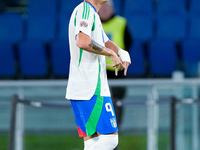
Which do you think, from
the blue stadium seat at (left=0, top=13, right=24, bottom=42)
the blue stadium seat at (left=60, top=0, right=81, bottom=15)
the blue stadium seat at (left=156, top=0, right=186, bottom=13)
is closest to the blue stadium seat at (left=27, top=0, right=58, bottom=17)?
the blue stadium seat at (left=60, top=0, right=81, bottom=15)

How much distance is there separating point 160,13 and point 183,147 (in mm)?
3504

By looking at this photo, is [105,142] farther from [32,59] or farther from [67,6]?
[67,6]

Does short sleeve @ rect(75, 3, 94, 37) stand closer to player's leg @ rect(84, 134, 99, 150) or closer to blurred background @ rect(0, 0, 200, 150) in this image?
player's leg @ rect(84, 134, 99, 150)

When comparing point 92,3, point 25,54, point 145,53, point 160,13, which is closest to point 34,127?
point 92,3

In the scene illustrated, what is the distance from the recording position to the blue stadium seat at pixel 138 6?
24.4ft

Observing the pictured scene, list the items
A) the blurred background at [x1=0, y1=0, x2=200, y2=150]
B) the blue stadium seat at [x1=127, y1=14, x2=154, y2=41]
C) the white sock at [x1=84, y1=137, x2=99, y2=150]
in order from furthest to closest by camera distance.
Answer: the blue stadium seat at [x1=127, y1=14, x2=154, y2=41], the blurred background at [x1=0, y1=0, x2=200, y2=150], the white sock at [x1=84, y1=137, x2=99, y2=150]

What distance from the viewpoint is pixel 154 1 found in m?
7.76

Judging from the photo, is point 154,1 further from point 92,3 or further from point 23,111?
point 92,3

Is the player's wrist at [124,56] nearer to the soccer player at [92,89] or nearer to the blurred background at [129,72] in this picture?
the soccer player at [92,89]

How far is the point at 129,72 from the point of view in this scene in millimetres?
6754

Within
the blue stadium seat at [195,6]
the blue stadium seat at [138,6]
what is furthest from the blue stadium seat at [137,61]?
the blue stadium seat at [195,6]

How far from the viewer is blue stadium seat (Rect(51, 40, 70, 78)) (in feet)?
22.1

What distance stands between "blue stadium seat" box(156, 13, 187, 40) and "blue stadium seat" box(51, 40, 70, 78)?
1.66 m

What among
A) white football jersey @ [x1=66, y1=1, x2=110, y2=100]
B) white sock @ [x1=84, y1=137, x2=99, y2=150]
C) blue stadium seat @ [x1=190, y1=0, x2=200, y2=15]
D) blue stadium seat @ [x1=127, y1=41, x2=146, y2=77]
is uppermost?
blue stadium seat @ [x1=190, y1=0, x2=200, y2=15]
